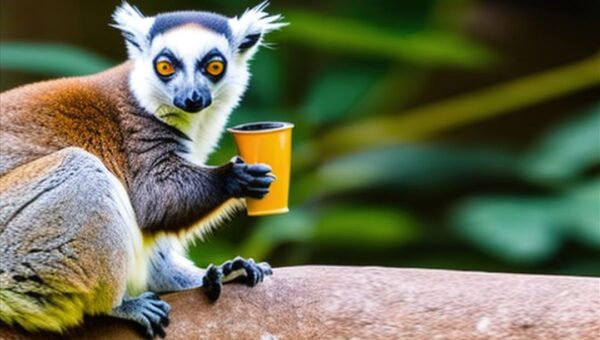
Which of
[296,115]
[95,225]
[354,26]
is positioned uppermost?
[354,26]

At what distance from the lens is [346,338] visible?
3.64 meters

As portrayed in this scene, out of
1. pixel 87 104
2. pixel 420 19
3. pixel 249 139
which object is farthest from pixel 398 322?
pixel 420 19

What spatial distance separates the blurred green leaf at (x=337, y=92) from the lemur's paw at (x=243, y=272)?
201 cm

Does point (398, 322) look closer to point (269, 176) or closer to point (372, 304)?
point (372, 304)

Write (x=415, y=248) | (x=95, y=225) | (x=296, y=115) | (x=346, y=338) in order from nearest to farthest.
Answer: (x=95, y=225), (x=346, y=338), (x=296, y=115), (x=415, y=248)

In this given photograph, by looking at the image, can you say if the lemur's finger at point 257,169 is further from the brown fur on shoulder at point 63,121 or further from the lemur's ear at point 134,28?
the lemur's ear at point 134,28

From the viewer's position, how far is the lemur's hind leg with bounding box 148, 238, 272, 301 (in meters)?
3.69

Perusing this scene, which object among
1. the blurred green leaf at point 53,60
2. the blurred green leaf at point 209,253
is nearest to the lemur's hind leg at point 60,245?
the blurred green leaf at point 209,253

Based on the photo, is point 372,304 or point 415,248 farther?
point 415,248

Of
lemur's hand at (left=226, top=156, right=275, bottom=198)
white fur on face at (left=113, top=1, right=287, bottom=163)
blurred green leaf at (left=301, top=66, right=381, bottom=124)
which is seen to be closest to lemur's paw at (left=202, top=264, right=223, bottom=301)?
lemur's hand at (left=226, top=156, right=275, bottom=198)

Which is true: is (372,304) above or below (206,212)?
below

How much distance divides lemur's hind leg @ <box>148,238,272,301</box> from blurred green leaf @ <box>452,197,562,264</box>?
2.15 meters

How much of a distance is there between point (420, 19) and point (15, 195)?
3516 millimetres

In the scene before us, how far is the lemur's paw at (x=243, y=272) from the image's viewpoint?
Result: 3.76 m
